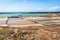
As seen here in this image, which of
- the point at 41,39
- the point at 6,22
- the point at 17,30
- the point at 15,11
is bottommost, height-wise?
the point at 41,39

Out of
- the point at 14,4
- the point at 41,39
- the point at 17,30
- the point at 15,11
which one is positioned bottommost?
the point at 41,39

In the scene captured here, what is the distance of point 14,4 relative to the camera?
1.69 m

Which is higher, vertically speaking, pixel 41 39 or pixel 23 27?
pixel 23 27

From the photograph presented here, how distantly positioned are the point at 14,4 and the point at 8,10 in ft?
0.43

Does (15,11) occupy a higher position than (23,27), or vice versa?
(15,11)

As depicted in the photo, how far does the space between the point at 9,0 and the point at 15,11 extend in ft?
0.64

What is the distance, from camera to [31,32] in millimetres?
1611

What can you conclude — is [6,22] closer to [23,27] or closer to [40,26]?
[23,27]

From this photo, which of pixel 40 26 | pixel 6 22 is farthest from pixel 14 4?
pixel 40 26

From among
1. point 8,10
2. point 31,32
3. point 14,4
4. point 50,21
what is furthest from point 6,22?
point 50,21

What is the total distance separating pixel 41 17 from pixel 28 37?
14.7 inches

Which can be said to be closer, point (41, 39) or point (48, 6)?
point (41, 39)

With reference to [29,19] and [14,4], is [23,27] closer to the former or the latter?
[29,19]

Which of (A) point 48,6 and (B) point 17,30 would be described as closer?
(B) point 17,30
